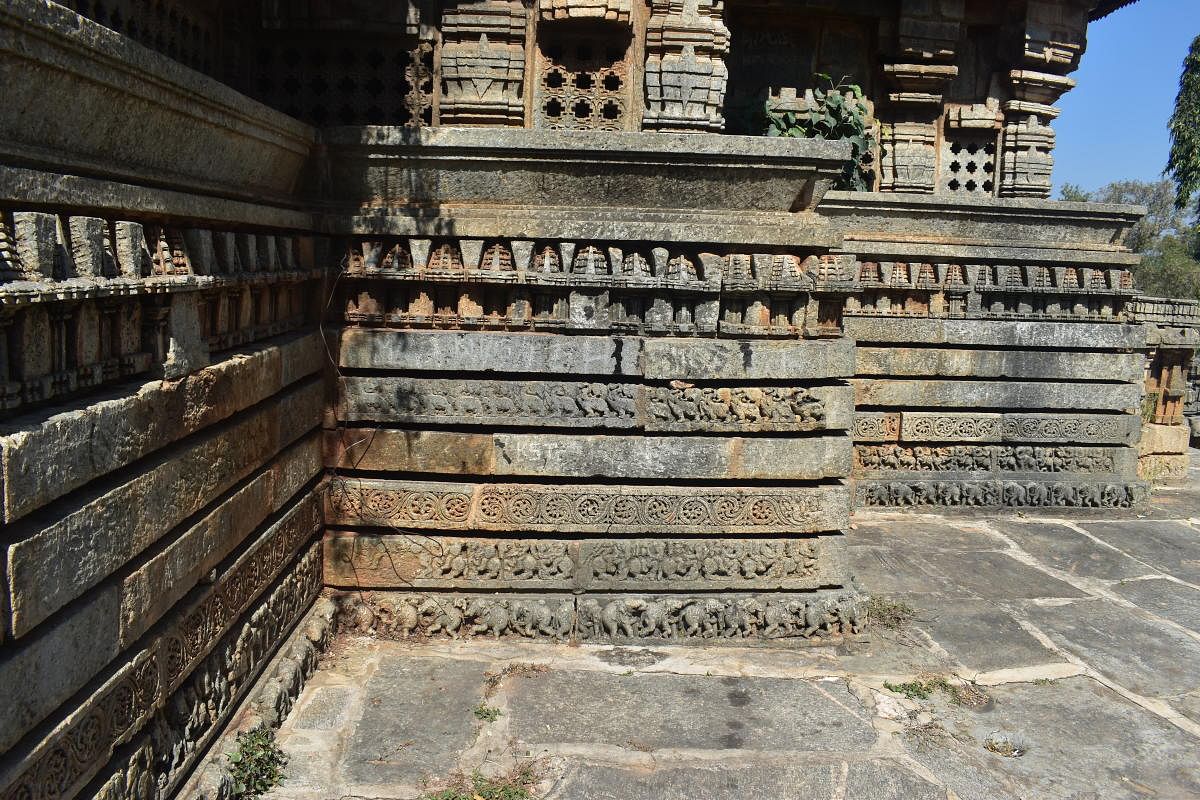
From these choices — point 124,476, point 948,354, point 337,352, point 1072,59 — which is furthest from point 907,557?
point 124,476

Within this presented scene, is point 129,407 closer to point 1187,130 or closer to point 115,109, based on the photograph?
point 115,109

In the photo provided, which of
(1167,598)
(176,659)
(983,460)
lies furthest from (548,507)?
(983,460)

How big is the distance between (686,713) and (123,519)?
2763mm

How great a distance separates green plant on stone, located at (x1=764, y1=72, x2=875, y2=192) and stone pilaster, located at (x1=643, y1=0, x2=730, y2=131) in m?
2.21

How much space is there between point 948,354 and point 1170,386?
413 cm

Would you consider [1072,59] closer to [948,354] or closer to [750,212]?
[948,354]

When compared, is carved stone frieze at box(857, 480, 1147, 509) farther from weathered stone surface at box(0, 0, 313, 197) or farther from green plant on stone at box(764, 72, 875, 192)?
weathered stone surface at box(0, 0, 313, 197)

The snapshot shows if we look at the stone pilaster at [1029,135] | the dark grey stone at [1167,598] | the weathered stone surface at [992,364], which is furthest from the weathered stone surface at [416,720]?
the stone pilaster at [1029,135]

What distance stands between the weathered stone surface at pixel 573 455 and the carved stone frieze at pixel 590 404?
0.09 metres

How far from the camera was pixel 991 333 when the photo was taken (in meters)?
8.59

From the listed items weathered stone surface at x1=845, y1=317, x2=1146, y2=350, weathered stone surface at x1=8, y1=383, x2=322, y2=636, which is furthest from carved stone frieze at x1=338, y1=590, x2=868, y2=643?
weathered stone surface at x1=845, y1=317, x2=1146, y2=350

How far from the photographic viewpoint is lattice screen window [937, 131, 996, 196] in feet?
28.6

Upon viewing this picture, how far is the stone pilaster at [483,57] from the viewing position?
544 cm

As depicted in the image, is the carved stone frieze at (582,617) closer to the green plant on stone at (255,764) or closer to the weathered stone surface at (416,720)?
the weathered stone surface at (416,720)
